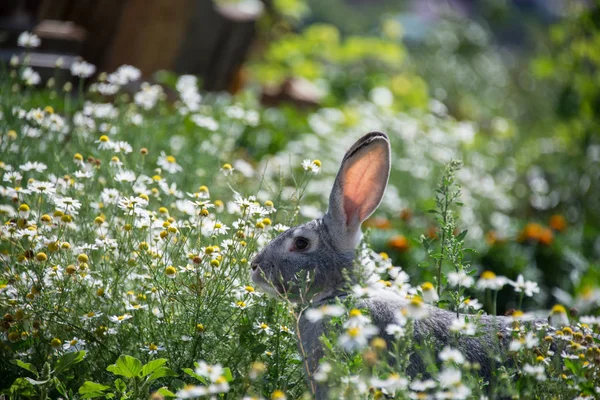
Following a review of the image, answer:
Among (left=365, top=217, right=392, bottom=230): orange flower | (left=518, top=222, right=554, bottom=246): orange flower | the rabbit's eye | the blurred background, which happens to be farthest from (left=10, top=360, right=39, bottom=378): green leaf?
(left=518, top=222, right=554, bottom=246): orange flower

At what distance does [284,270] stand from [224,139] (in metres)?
2.72

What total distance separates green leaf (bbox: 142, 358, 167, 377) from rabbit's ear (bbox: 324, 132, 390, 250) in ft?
3.12

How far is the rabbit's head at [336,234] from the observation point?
3281 millimetres

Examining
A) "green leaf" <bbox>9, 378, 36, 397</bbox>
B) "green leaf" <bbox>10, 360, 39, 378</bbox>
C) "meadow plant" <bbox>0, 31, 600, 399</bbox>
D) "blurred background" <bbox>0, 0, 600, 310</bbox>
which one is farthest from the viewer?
"blurred background" <bbox>0, 0, 600, 310</bbox>

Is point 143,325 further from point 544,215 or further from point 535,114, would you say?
point 535,114

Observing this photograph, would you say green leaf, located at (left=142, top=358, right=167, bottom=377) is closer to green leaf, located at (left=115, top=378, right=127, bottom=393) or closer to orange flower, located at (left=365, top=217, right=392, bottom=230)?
green leaf, located at (left=115, top=378, right=127, bottom=393)

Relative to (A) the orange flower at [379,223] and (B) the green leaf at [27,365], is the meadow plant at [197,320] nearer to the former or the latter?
(B) the green leaf at [27,365]

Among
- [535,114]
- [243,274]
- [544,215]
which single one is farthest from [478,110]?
[243,274]

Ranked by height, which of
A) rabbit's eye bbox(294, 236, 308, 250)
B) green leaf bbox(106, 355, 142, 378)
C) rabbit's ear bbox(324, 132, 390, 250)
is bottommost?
green leaf bbox(106, 355, 142, 378)

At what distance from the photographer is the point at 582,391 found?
2.58 m

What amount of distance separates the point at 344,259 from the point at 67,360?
1200 millimetres

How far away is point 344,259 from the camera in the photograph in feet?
10.9

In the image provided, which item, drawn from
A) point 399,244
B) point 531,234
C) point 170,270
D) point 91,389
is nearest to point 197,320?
point 170,270

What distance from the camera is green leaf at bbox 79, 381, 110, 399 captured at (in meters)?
2.85
